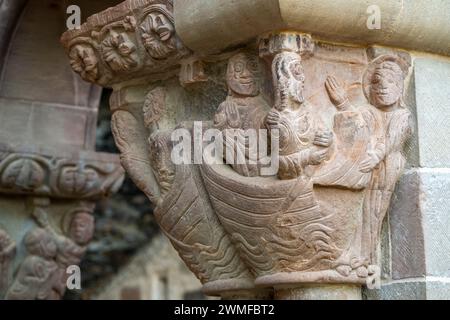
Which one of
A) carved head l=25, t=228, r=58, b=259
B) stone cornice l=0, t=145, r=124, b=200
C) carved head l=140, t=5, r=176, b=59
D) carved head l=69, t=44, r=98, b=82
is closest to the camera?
carved head l=140, t=5, r=176, b=59

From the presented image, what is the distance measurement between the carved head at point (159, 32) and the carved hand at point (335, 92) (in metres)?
0.42

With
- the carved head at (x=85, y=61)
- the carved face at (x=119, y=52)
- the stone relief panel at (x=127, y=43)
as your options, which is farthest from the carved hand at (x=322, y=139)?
the carved head at (x=85, y=61)

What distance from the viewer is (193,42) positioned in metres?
2.66

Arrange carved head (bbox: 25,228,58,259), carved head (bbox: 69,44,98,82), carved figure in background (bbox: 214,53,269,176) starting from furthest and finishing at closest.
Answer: carved head (bbox: 25,228,58,259) < carved head (bbox: 69,44,98,82) < carved figure in background (bbox: 214,53,269,176)

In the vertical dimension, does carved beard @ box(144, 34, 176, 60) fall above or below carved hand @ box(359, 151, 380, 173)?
above

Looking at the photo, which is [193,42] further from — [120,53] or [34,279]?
[34,279]

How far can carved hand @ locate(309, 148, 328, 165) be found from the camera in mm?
2427

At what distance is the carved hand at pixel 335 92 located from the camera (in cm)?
254

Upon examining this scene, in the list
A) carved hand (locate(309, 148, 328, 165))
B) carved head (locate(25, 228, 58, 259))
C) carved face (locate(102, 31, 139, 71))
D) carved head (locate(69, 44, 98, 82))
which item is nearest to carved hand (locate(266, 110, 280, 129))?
carved hand (locate(309, 148, 328, 165))

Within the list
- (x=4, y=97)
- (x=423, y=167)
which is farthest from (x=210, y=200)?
(x=4, y=97)

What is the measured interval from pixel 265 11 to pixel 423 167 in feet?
1.78

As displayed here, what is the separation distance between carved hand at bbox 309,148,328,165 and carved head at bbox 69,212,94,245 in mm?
2020

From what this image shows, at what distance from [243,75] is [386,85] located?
1.12 ft

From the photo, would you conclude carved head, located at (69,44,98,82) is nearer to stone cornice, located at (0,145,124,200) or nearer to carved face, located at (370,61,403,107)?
carved face, located at (370,61,403,107)
